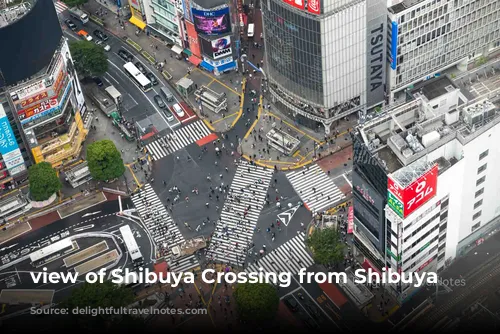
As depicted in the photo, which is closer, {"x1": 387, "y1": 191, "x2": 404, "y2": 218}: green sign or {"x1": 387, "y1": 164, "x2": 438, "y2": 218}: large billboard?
{"x1": 387, "y1": 164, "x2": 438, "y2": 218}: large billboard

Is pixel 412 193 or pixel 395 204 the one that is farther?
pixel 395 204

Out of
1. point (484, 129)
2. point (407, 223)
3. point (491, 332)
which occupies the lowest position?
point (491, 332)

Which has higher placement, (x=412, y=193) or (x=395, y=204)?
(x=412, y=193)

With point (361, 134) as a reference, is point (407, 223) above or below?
below

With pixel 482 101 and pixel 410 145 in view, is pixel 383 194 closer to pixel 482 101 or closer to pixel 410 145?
pixel 410 145

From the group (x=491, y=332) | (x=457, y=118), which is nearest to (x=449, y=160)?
(x=457, y=118)
